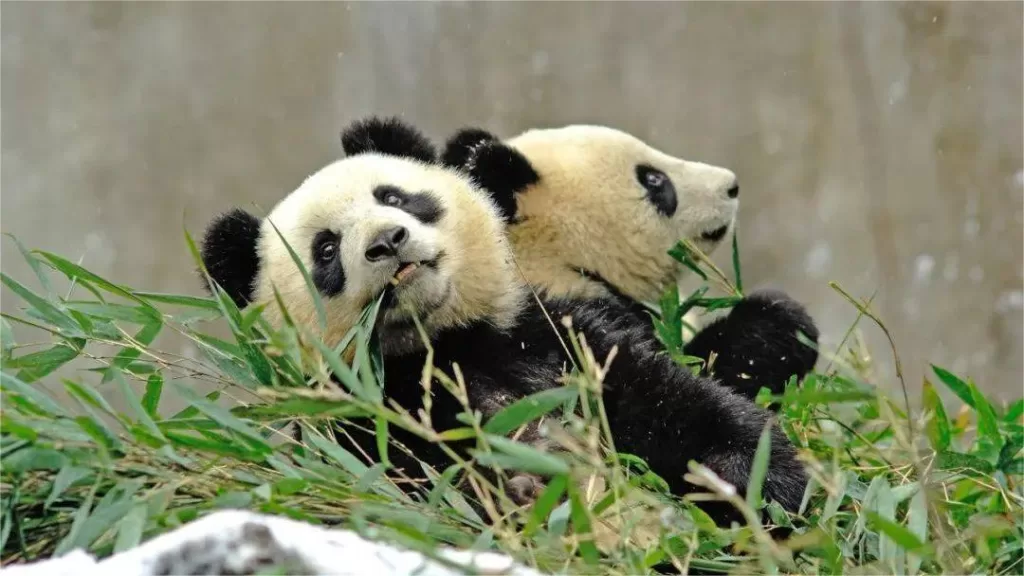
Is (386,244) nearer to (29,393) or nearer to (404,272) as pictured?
(404,272)

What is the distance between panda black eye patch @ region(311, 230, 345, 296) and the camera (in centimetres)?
284

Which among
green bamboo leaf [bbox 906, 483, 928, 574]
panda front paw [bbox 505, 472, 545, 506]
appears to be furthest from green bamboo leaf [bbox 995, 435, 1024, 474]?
panda front paw [bbox 505, 472, 545, 506]

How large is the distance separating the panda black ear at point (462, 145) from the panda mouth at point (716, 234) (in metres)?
0.79

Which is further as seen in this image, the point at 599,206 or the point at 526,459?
the point at 599,206

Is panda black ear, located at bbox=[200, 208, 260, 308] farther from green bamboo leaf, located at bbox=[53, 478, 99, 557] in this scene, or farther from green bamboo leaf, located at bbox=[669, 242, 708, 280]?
green bamboo leaf, located at bbox=[669, 242, 708, 280]

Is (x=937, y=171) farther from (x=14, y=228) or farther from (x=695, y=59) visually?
(x=14, y=228)

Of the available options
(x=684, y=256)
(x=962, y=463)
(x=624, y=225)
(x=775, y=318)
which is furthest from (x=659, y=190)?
(x=962, y=463)

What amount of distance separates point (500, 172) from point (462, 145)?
0.19 metres

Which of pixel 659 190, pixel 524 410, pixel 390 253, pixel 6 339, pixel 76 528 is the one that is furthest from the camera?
pixel 659 190

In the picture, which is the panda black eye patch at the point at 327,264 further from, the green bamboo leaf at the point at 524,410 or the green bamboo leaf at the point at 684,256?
the green bamboo leaf at the point at 684,256

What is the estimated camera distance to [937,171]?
652 cm

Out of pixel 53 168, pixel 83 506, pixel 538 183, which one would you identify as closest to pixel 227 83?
pixel 53 168

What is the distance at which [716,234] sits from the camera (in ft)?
13.0

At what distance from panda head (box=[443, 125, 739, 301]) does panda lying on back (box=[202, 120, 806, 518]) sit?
0.47 meters
